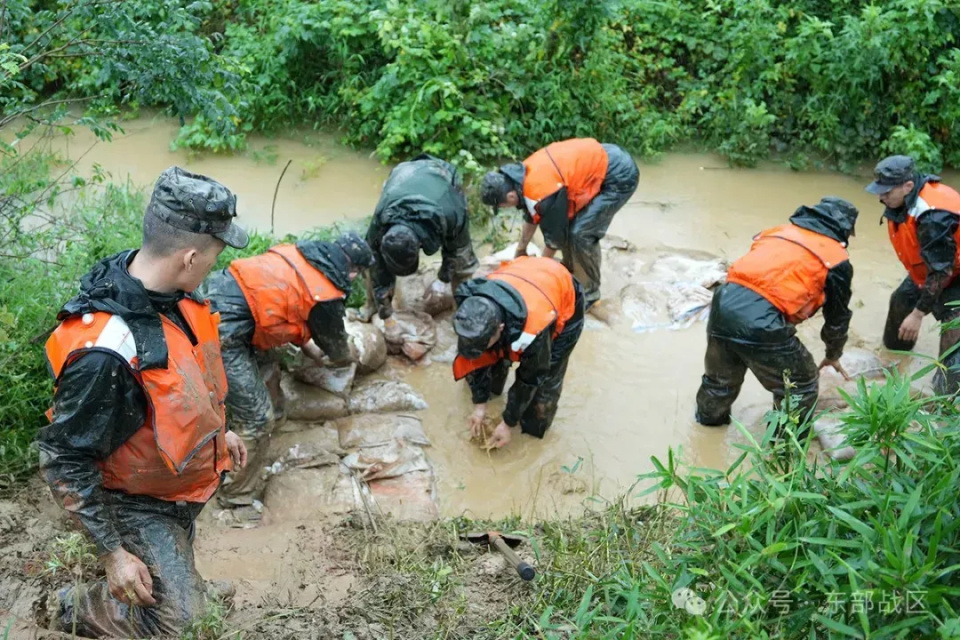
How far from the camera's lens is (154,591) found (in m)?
2.92

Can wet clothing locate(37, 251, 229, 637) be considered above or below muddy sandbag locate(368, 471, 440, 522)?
above

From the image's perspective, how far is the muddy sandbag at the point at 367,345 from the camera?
5480 mm

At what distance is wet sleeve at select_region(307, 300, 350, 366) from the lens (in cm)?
462

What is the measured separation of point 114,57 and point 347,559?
2966 mm

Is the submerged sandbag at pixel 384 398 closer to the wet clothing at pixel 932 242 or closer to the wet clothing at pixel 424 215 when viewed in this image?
the wet clothing at pixel 424 215

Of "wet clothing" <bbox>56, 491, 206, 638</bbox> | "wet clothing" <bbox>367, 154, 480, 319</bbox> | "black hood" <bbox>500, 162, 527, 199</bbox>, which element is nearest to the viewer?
"wet clothing" <bbox>56, 491, 206, 638</bbox>

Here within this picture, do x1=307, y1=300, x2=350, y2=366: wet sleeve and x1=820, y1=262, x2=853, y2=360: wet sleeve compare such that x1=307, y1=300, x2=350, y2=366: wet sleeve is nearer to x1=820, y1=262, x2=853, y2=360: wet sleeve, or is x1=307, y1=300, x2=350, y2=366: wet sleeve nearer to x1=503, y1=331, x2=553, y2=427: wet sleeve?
x1=503, y1=331, x2=553, y2=427: wet sleeve

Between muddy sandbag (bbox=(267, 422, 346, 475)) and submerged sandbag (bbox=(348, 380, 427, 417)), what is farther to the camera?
submerged sandbag (bbox=(348, 380, 427, 417))

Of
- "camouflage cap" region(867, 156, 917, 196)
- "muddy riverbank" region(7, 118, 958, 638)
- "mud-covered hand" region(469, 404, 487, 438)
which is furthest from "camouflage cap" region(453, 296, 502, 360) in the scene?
"camouflage cap" region(867, 156, 917, 196)

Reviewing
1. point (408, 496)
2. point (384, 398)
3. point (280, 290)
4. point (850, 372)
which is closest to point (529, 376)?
point (408, 496)

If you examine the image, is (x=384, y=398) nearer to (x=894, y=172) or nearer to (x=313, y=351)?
(x=313, y=351)

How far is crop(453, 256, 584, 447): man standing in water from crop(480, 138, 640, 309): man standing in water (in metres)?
1.11

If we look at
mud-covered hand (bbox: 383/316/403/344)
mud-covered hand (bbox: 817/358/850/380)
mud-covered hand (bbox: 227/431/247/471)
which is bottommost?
mud-covered hand (bbox: 383/316/403/344)

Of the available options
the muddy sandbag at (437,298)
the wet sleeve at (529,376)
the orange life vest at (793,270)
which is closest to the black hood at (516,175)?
the muddy sandbag at (437,298)
